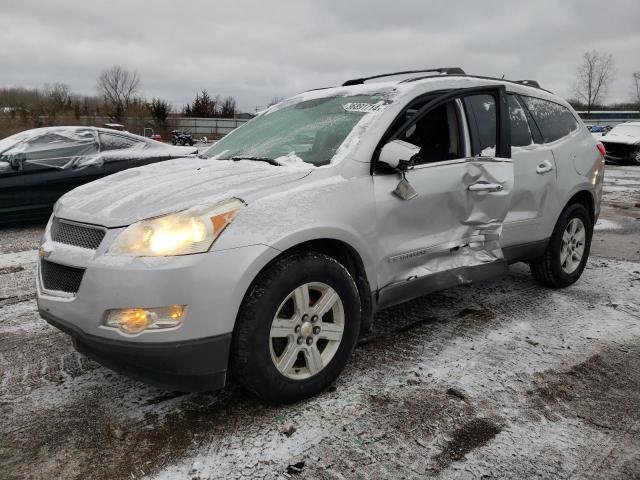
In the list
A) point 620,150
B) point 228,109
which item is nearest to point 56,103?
point 228,109

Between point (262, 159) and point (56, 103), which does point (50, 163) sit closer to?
point (262, 159)

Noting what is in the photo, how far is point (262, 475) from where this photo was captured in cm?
206

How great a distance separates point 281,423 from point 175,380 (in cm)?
53

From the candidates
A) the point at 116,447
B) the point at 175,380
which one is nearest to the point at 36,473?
the point at 116,447

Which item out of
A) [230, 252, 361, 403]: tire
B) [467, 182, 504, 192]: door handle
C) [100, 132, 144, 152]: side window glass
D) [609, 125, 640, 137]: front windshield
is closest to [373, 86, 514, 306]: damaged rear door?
[467, 182, 504, 192]: door handle

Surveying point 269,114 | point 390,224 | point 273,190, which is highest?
point 269,114

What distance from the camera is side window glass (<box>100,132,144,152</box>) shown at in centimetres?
707

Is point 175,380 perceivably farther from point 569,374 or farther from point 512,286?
point 512,286

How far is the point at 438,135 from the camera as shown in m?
3.29

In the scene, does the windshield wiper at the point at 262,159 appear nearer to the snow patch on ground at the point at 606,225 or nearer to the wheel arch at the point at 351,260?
the wheel arch at the point at 351,260

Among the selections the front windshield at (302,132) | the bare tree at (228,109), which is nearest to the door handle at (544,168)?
the front windshield at (302,132)

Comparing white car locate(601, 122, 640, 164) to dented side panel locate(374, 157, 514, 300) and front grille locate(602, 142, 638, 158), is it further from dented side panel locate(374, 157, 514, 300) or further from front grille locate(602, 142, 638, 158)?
dented side panel locate(374, 157, 514, 300)

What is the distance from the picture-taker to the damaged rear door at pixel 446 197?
2926 mm

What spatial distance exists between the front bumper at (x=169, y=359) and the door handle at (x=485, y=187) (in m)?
1.88
